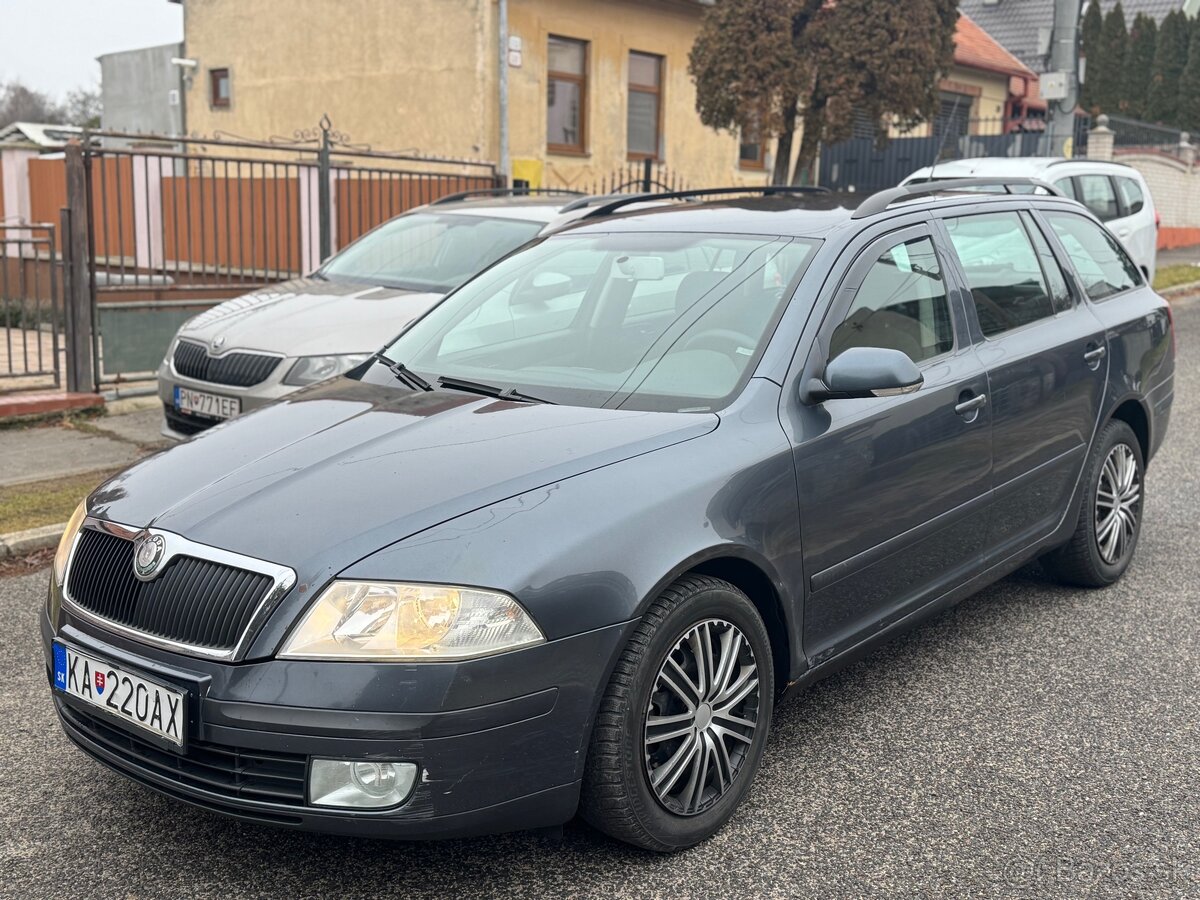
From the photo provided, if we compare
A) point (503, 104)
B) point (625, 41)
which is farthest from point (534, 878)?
point (625, 41)

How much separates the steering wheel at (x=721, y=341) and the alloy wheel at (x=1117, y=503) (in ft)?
7.09

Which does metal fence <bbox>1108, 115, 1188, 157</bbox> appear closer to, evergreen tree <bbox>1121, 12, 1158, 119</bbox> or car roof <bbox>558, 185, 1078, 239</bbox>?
evergreen tree <bbox>1121, 12, 1158, 119</bbox>

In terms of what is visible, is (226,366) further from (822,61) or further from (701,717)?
(822,61)

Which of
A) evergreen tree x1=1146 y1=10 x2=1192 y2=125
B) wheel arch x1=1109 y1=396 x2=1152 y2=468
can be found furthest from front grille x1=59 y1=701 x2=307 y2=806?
evergreen tree x1=1146 y1=10 x2=1192 y2=125

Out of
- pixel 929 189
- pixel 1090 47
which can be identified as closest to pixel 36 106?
pixel 1090 47

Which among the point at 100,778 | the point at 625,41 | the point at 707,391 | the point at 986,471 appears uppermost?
the point at 625,41

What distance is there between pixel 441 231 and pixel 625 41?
11915mm

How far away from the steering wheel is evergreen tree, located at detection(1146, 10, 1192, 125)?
3933 cm

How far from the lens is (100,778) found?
3539 mm

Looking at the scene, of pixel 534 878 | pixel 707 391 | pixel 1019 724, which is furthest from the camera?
pixel 1019 724

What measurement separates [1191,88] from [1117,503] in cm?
3683

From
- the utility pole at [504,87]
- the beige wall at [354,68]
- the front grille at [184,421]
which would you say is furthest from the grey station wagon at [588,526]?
the beige wall at [354,68]

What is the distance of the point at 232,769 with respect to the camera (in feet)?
8.93

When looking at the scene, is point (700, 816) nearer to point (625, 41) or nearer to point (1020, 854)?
point (1020, 854)
